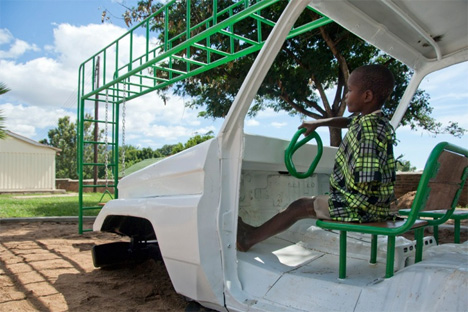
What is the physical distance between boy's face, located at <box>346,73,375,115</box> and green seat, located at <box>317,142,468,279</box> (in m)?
0.50

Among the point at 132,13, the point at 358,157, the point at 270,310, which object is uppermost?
the point at 132,13

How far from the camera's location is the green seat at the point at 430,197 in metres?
1.79

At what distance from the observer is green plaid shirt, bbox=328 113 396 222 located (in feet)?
6.62

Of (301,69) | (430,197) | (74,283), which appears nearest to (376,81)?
(430,197)

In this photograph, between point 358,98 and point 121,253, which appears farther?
point 121,253

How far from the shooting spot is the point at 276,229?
2.48 meters

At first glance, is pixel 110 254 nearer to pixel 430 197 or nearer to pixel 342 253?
pixel 342 253

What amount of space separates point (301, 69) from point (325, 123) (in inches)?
276

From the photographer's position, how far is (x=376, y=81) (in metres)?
2.22

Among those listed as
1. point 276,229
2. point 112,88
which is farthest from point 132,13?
point 276,229

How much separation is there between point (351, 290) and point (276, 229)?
698 mm

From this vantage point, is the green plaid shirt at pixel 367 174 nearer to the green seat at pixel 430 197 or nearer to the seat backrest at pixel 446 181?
the green seat at pixel 430 197

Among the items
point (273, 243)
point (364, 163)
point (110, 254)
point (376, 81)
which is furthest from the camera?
point (110, 254)

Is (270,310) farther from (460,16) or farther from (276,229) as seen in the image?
(460,16)
